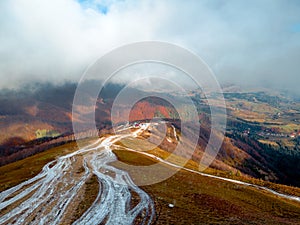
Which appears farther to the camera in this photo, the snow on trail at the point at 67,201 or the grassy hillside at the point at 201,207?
the grassy hillside at the point at 201,207

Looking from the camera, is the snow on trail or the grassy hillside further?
the grassy hillside

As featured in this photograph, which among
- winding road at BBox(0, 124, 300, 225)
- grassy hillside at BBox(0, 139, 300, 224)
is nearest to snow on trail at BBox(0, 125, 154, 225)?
winding road at BBox(0, 124, 300, 225)

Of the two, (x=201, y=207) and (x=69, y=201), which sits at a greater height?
(x=201, y=207)

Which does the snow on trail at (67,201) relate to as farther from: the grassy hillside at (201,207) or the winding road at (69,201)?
the grassy hillside at (201,207)

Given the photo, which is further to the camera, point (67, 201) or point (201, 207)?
point (67, 201)

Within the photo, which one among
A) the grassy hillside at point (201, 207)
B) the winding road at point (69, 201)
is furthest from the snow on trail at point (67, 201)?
the grassy hillside at point (201, 207)

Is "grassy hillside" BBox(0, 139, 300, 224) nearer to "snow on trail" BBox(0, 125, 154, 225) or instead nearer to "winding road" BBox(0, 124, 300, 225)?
"winding road" BBox(0, 124, 300, 225)

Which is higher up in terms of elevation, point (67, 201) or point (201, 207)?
point (201, 207)

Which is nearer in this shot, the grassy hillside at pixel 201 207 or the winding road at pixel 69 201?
the winding road at pixel 69 201

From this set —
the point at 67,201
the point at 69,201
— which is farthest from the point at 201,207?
the point at 67,201

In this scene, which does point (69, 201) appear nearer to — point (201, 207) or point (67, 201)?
point (67, 201)

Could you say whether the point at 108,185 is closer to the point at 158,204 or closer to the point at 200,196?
the point at 158,204

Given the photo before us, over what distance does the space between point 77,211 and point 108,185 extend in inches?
448

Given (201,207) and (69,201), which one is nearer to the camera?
(201,207)
